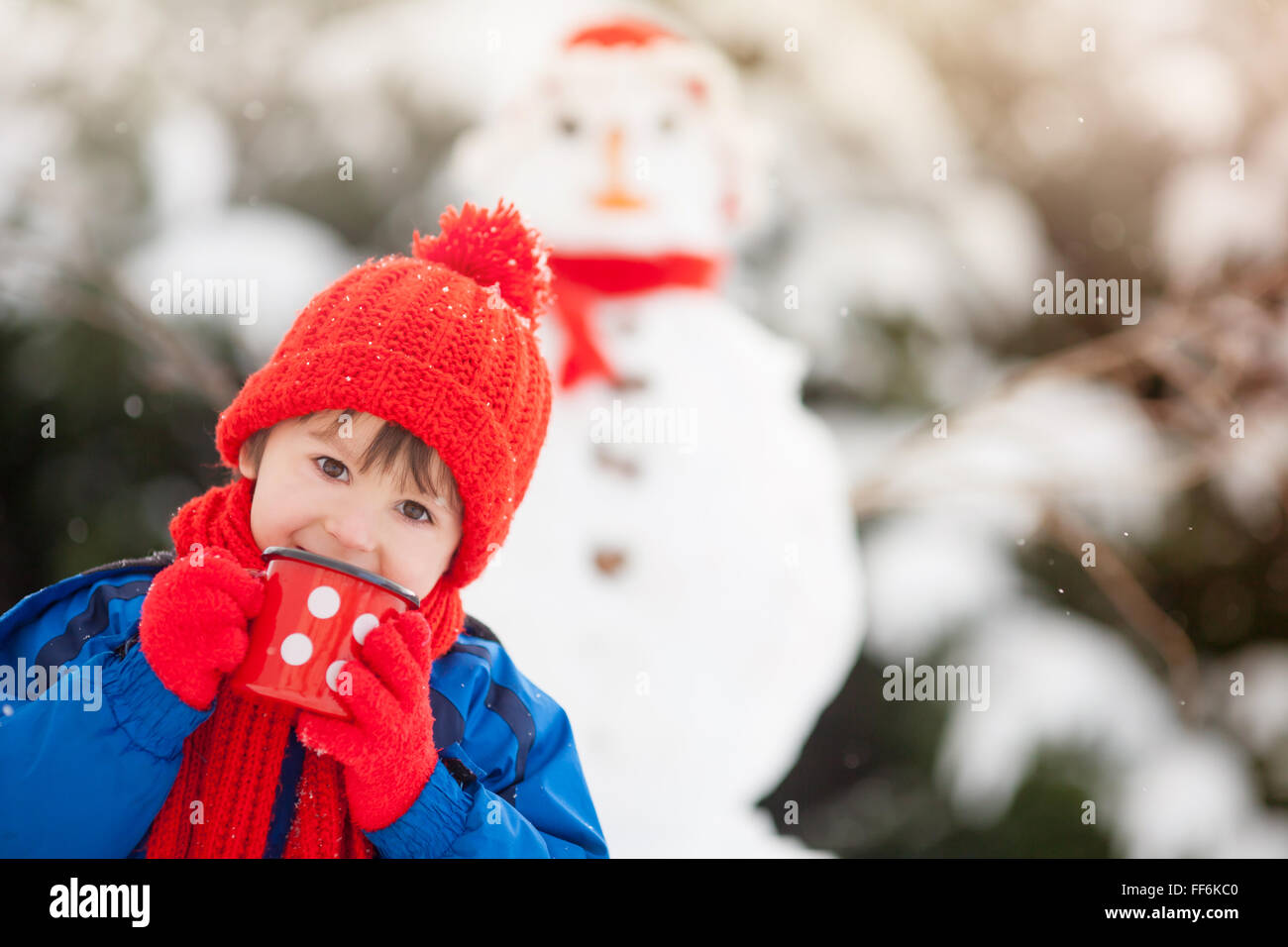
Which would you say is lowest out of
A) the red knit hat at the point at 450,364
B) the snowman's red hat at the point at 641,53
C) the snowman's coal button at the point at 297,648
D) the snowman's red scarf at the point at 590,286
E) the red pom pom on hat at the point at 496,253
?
the snowman's coal button at the point at 297,648

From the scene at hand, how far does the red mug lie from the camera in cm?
57

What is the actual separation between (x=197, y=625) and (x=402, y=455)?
171 mm

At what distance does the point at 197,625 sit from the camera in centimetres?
58

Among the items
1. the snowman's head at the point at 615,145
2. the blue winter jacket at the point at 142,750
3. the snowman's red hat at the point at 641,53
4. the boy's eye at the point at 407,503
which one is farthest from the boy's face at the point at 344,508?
the snowman's red hat at the point at 641,53

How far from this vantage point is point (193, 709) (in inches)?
23.4

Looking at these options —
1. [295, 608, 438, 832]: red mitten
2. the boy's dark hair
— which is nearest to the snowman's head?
the boy's dark hair

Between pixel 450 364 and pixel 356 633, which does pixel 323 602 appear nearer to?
pixel 356 633

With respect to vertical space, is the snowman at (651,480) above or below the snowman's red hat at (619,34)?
below

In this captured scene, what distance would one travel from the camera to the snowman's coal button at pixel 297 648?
57 centimetres

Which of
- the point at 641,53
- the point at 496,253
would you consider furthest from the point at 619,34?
the point at 496,253

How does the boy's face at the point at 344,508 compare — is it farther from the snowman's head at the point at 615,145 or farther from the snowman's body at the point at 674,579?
the snowman's head at the point at 615,145

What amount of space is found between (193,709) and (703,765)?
65 centimetres

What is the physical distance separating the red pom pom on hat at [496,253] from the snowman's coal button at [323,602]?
29 cm
